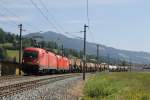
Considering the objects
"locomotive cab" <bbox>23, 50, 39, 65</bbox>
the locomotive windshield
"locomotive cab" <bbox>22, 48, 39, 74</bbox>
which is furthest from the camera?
the locomotive windshield

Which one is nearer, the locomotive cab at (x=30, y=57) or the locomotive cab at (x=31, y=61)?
the locomotive cab at (x=31, y=61)

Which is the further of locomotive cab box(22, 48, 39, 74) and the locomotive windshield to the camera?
the locomotive windshield

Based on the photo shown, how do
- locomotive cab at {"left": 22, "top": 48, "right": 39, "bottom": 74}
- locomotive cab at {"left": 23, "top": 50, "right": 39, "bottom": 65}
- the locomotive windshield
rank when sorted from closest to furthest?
locomotive cab at {"left": 22, "top": 48, "right": 39, "bottom": 74} → locomotive cab at {"left": 23, "top": 50, "right": 39, "bottom": 65} → the locomotive windshield

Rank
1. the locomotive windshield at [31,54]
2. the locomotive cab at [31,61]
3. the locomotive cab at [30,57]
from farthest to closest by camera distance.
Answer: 1. the locomotive windshield at [31,54]
2. the locomotive cab at [30,57]
3. the locomotive cab at [31,61]

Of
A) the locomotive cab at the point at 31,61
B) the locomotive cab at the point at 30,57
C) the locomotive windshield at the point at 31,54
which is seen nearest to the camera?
the locomotive cab at the point at 31,61

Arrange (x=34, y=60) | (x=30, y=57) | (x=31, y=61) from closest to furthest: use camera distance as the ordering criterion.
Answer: (x=34, y=60)
(x=31, y=61)
(x=30, y=57)

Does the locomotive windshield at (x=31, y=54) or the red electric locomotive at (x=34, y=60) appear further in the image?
the locomotive windshield at (x=31, y=54)

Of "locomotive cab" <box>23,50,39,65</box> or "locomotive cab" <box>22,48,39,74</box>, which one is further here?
"locomotive cab" <box>23,50,39,65</box>

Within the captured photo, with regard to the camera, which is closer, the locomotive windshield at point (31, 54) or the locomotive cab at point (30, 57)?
the locomotive cab at point (30, 57)

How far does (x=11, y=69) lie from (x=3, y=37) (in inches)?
2353

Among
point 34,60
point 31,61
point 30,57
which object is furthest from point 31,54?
point 34,60

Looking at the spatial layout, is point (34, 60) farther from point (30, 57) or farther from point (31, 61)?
point (30, 57)

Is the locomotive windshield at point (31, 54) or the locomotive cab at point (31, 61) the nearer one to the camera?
the locomotive cab at point (31, 61)

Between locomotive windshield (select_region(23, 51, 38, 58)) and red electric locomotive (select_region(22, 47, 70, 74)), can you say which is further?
locomotive windshield (select_region(23, 51, 38, 58))
